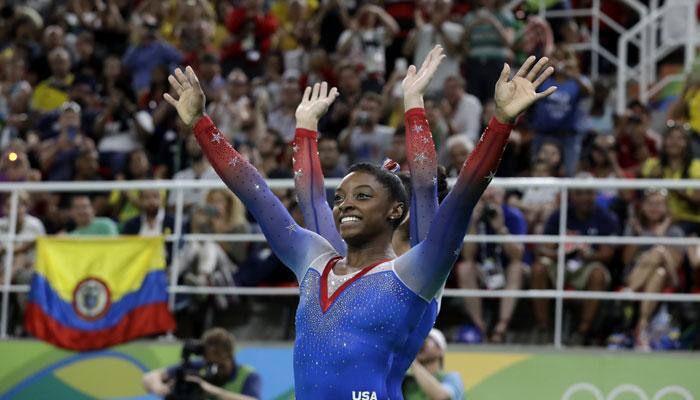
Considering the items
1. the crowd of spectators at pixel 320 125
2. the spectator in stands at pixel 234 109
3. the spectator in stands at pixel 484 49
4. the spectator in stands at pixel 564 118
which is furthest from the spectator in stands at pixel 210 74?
the spectator in stands at pixel 564 118

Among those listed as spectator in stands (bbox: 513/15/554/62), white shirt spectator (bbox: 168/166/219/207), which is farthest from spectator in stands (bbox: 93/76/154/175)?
spectator in stands (bbox: 513/15/554/62)

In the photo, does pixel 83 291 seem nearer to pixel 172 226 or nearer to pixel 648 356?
pixel 172 226

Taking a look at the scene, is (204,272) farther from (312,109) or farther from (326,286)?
(326,286)

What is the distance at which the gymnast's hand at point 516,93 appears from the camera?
457cm

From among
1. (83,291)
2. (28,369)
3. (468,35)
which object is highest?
(468,35)

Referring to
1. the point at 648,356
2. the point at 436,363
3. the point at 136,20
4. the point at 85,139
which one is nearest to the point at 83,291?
the point at 85,139

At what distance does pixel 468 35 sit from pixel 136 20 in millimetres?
4449

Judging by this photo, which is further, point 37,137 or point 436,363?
point 37,137

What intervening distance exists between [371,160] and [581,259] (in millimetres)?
Result: 2437

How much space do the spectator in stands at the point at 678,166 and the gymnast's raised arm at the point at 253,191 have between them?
216 inches

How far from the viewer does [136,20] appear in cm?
1509

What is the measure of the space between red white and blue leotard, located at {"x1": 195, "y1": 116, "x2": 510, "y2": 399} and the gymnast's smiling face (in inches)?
5.4

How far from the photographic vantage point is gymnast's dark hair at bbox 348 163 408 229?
16.4ft

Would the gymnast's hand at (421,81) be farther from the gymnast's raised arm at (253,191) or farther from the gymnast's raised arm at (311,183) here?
the gymnast's raised arm at (253,191)
